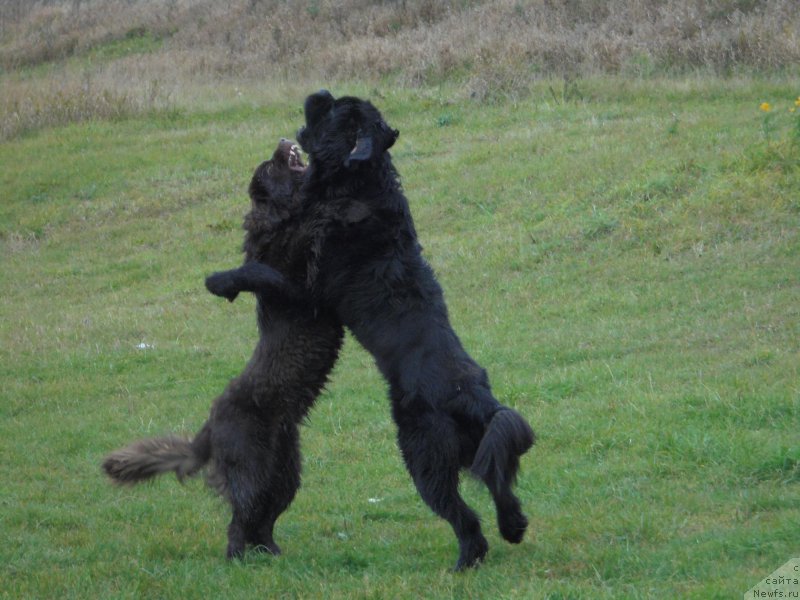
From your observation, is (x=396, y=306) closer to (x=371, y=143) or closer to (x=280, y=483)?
(x=371, y=143)

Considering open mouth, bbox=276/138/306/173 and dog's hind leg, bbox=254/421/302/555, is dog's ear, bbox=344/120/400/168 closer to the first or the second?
open mouth, bbox=276/138/306/173

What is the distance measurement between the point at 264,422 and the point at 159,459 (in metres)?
0.74

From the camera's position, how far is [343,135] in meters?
6.66

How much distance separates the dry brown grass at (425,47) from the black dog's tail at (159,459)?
607 inches

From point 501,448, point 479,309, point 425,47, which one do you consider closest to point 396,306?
point 501,448

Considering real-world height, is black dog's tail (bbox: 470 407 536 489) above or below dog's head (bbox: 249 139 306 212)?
below

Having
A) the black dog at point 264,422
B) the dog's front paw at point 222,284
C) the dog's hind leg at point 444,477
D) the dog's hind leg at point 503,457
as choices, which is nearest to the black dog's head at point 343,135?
the black dog at point 264,422

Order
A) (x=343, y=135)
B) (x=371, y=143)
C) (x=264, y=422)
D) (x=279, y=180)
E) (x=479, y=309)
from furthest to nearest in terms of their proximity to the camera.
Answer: (x=479, y=309), (x=279, y=180), (x=343, y=135), (x=371, y=143), (x=264, y=422)

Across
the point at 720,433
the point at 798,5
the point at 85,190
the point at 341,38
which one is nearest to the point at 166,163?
the point at 85,190

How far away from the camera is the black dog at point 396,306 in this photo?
18.5 feet

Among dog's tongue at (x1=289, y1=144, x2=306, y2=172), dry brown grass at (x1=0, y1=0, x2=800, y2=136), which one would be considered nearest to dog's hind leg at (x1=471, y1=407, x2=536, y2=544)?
dog's tongue at (x1=289, y1=144, x2=306, y2=172)

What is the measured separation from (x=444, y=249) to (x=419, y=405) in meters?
8.55

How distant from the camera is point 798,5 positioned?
22.0m

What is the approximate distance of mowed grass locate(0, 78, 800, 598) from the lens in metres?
5.93
